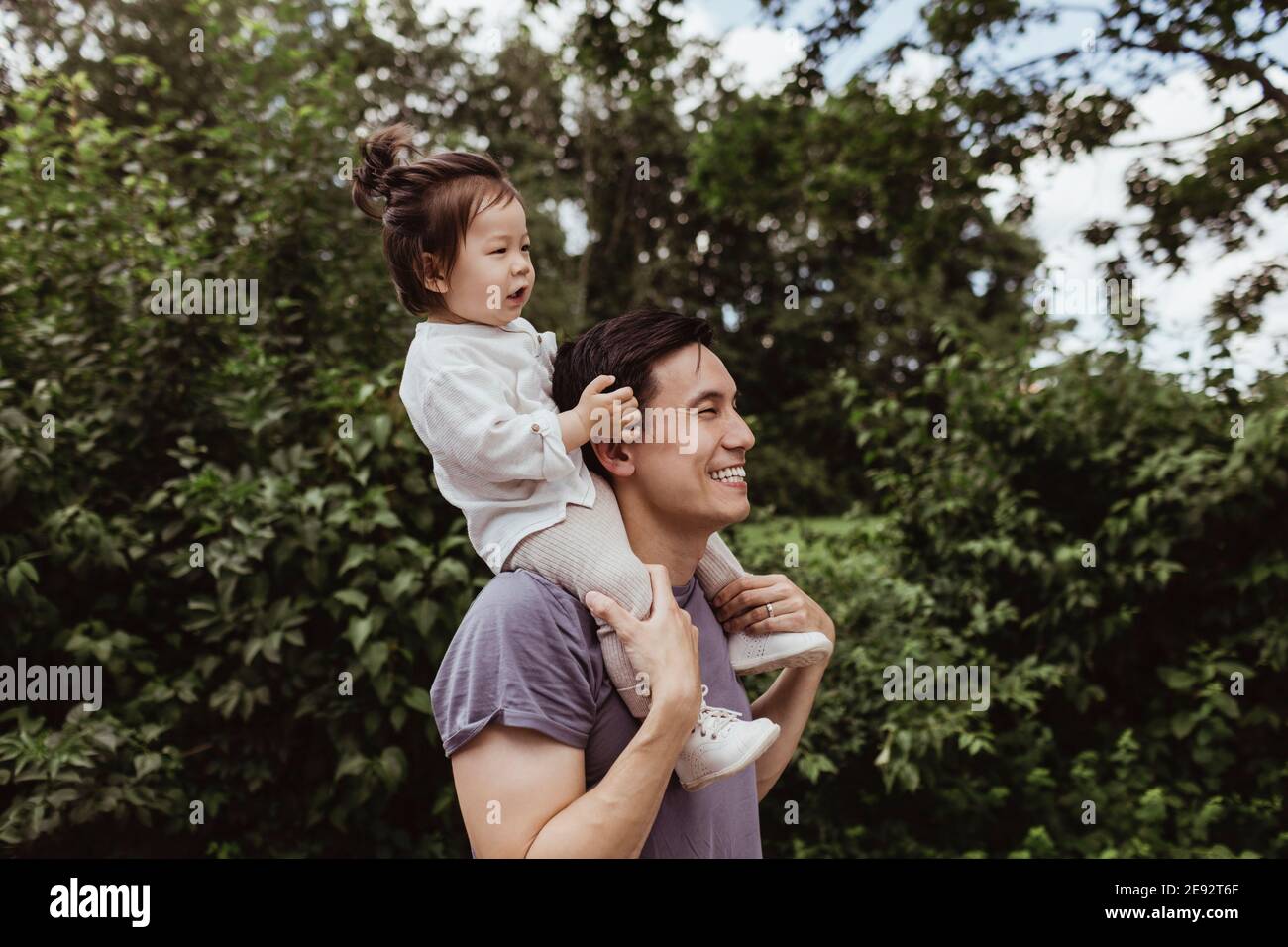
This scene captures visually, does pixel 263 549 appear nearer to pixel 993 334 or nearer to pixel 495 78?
pixel 495 78

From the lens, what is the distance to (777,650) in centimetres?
162

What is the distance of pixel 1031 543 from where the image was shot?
16.7 feet

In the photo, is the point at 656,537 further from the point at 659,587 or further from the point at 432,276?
the point at 432,276

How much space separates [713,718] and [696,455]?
0.36m

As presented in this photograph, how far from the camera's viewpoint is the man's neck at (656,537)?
1.53 meters

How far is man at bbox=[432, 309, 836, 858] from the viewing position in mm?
1265

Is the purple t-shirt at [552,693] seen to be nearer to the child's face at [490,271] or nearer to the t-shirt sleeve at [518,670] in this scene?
the t-shirt sleeve at [518,670]

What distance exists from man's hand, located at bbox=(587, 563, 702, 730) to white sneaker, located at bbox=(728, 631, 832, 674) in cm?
26

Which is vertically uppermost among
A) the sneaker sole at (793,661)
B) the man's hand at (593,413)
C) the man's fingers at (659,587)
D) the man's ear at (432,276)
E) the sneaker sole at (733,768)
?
the man's ear at (432,276)

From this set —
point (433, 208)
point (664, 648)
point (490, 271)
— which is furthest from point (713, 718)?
point (433, 208)

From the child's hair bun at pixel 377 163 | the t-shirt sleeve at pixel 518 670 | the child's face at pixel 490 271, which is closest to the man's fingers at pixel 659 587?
the t-shirt sleeve at pixel 518 670

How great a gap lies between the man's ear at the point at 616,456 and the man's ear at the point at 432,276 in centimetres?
30

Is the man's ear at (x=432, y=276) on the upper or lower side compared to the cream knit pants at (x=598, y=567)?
upper

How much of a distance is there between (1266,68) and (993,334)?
16.7 m
